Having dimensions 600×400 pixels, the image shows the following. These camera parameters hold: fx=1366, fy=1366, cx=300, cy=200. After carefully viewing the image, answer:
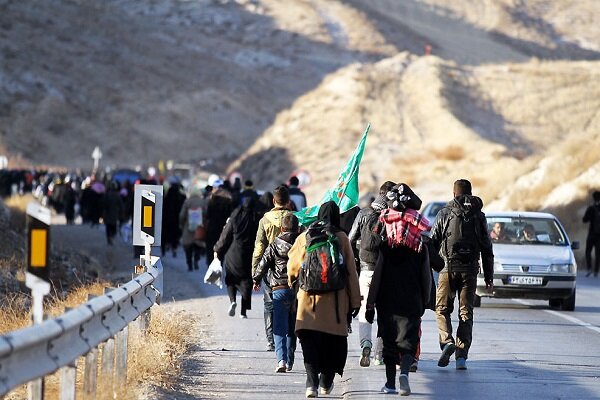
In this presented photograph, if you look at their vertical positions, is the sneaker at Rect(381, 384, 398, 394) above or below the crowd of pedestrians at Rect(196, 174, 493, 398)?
below

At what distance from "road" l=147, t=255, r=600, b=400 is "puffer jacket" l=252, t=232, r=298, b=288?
0.86 metres

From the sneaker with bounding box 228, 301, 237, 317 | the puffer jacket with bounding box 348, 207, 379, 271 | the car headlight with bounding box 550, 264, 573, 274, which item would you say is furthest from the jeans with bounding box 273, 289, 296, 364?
the car headlight with bounding box 550, 264, 573, 274

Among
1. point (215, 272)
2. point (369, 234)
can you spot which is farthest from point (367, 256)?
point (215, 272)

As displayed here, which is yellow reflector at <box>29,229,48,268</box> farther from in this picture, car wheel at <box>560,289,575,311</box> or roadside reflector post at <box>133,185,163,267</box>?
car wheel at <box>560,289,575,311</box>

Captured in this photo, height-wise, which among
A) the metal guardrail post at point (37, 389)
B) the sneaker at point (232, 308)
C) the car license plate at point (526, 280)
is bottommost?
the sneaker at point (232, 308)

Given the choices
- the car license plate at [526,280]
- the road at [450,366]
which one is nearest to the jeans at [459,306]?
the road at [450,366]

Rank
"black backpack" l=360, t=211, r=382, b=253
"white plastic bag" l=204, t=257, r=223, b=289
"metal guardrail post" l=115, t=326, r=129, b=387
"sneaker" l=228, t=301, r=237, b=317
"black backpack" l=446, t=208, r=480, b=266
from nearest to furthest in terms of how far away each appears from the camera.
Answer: "metal guardrail post" l=115, t=326, r=129, b=387
"black backpack" l=360, t=211, r=382, b=253
"black backpack" l=446, t=208, r=480, b=266
"white plastic bag" l=204, t=257, r=223, b=289
"sneaker" l=228, t=301, r=237, b=317

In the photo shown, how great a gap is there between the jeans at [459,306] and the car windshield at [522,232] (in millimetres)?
7578

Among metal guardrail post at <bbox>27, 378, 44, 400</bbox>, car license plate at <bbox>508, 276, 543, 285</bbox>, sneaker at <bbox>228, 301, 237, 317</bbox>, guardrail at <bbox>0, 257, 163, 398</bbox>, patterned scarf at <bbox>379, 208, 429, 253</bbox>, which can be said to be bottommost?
sneaker at <bbox>228, 301, 237, 317</bbox>

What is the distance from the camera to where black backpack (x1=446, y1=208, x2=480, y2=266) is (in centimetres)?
1298

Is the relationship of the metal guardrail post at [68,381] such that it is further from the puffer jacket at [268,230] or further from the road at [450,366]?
the puffer jacket at [268,230]

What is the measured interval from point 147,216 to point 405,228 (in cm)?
415

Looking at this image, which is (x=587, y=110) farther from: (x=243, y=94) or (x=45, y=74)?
(x=45, y=74)

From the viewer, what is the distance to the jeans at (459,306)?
12.8 metres
